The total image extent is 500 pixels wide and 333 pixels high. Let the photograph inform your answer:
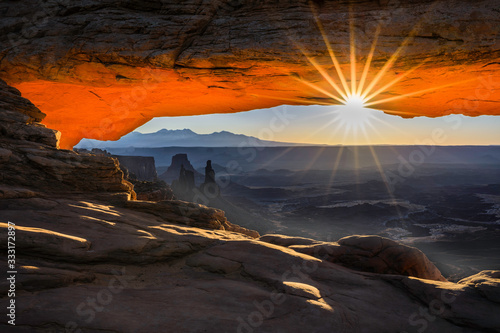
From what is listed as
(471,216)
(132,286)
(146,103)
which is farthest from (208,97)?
(471,216)

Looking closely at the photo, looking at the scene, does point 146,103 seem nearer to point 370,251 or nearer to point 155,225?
point 155,225

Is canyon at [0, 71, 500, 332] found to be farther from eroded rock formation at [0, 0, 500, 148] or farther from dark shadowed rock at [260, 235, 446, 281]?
eroded rock formation at [0, 0, 500, 148]

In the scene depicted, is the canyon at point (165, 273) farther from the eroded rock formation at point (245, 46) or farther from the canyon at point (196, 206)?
the eroded rock formation at point (245, 46)

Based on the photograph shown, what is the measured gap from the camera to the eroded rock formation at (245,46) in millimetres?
9672

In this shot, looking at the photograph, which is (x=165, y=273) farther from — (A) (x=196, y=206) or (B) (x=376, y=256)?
(B) (x=376, y=256)

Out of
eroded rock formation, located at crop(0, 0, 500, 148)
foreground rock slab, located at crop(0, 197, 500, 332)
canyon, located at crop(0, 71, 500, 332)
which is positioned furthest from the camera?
eroded rock formation, located at crop(0, 0, 500, 148)

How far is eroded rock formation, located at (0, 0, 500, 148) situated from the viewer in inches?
381

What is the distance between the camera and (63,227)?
7203 millimetres

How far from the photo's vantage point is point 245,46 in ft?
34.0

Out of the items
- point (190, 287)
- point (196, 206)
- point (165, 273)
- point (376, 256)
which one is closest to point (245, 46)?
point (196, 206)

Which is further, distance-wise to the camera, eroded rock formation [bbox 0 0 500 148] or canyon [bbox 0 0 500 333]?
eroded rock formation [bbox 0 0 500 148]

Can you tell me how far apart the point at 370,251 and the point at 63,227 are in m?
8.82

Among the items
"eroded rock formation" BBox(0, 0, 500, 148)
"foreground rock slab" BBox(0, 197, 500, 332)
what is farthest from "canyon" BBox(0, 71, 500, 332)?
"eroded rock formation" BBox(0, 0, 500, 148)

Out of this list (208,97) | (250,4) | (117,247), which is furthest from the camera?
(208,97)
